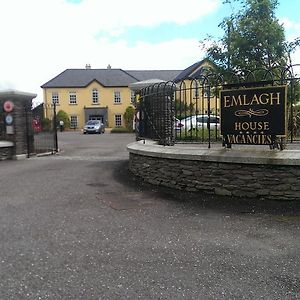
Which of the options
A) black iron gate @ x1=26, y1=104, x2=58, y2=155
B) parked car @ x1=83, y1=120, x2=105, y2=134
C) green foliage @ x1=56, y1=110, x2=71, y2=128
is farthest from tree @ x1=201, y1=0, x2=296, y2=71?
green foliage @ x1=56, y1=110, x2=71, y2=128

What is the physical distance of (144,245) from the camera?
4.54 m

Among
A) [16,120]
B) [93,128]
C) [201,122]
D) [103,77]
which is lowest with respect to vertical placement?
[93,128]

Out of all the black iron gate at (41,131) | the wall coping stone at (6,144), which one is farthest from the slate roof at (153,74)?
the wall coping stone at (6,144)

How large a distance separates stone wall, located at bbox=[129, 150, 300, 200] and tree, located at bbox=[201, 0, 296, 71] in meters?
8.39

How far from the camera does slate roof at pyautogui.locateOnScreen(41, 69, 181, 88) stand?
51656 millimetres

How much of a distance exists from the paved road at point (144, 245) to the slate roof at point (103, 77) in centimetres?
4554

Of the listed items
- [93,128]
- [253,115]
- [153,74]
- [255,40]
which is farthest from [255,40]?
[153,74]

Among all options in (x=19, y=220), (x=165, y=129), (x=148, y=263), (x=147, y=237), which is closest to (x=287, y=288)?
(x=148, y=263)

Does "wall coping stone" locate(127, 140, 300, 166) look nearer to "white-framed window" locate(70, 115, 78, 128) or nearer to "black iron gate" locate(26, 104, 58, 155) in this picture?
"black iron gate" locate(26, 104, 58, 155)

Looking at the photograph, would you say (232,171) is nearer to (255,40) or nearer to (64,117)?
(255,40)

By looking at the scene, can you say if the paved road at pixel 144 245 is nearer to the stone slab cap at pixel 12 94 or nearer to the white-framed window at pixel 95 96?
the stone slab cap at pixel 12 94

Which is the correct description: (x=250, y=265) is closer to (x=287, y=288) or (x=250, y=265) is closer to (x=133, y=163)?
(x=287, y=288)

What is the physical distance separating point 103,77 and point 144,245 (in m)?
50.3

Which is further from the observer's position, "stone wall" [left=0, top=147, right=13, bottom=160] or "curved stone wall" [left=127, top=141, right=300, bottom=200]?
"stone wall" [left=0, top=147, right=13, bottom=160]
